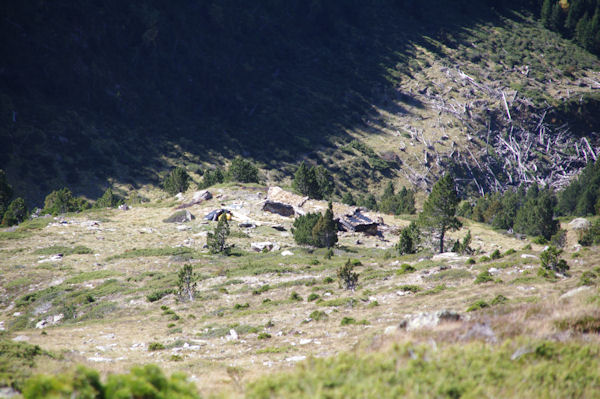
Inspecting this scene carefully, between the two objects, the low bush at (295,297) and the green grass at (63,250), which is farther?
the green grass at (63,250)

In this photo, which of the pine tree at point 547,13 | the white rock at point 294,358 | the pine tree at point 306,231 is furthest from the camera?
the pine tree at point 547,13

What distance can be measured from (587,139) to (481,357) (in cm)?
16584

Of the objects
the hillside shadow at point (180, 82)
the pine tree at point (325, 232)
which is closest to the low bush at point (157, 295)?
the pine tree at point (325, 232)

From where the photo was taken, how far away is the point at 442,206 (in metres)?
40.0

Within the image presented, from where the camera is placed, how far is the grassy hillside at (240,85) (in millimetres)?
108562

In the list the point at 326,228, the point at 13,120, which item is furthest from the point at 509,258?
the point at 13,120

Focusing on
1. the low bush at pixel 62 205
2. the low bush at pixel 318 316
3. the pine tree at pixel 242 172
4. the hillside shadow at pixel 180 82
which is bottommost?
the low bush at pixel 62 205

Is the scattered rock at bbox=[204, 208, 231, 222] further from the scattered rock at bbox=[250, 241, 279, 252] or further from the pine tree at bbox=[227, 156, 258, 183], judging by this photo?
the pine tree at bbox=[227, 156, 258, 183]

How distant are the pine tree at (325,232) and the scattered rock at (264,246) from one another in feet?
17.9

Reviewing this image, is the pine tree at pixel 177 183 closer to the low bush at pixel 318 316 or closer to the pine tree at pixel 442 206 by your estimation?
the pine tree at pixel 442 206

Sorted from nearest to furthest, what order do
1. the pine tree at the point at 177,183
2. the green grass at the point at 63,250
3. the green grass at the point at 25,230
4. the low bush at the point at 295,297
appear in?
the low bush at the point at 295,297
the green grass at the point at 63,250
the green grass at the point at 25,230
the pine tree at the point at 177,183

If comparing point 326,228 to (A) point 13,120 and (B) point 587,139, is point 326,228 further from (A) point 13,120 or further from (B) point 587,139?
(B) point 587,139

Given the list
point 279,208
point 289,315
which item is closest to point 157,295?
point 289,315

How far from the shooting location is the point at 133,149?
113m
